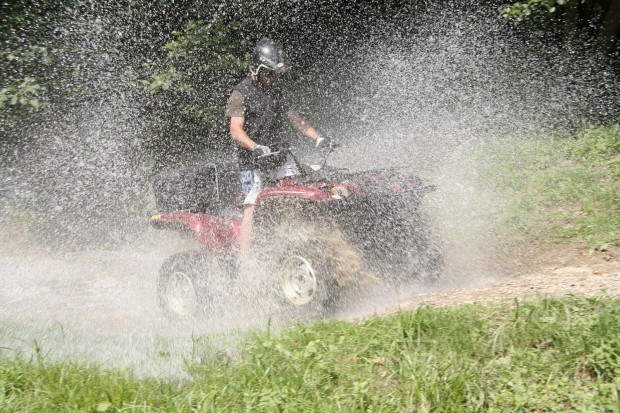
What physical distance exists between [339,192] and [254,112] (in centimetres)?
154

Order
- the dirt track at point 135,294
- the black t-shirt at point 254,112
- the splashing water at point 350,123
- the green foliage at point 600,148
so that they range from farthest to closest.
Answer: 1. the splashing water at point 350,123
2. the green foliage at point 600,148
3. the black t-shirt at point 254,112
4. the dirt track at point 135,294

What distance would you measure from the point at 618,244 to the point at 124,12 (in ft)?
29.6

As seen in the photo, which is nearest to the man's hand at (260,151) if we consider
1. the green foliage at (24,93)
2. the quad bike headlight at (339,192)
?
the quad bike headlight at (339,192)

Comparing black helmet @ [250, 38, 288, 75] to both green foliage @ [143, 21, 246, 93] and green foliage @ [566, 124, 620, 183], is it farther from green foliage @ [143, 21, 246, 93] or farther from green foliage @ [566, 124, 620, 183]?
green foliage @ [566, 124, 620, 183]

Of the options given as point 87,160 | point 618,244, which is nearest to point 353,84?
point 87,160

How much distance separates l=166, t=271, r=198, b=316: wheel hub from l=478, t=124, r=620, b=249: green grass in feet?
13.2

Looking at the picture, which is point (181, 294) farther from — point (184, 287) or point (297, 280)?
point (297, 280)

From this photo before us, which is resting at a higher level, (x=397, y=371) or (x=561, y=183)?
(x=561, y=183)

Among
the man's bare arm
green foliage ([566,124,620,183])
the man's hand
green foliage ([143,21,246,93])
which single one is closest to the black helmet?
the man's bare arm

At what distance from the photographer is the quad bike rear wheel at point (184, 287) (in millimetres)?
6594

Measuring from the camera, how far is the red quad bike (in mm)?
5629

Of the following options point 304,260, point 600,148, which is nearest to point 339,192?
point 304,260

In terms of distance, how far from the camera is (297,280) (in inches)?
231

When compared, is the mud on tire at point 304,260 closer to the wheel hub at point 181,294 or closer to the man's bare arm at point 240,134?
the man's bare arm at point 240,134
